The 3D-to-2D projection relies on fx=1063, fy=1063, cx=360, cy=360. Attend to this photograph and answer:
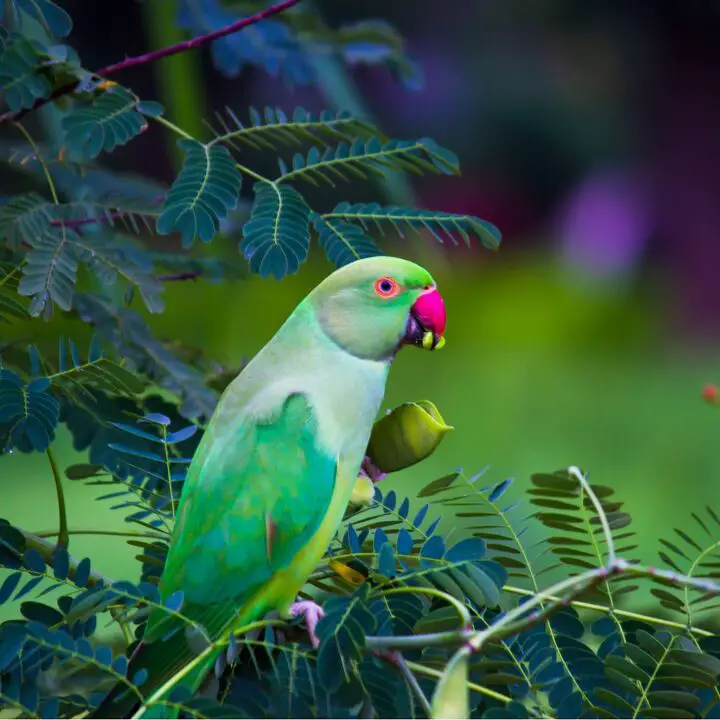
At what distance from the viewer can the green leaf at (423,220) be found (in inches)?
26.3

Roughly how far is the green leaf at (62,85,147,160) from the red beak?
22 cm

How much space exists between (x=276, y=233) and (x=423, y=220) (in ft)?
0.33

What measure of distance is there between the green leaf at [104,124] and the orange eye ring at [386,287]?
0.20 m

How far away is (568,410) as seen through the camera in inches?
112

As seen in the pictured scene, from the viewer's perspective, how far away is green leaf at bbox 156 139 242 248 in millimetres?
633

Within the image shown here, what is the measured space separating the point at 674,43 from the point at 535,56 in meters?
0.67

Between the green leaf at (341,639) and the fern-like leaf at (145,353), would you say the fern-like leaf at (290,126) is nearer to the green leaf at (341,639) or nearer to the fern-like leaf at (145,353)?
the fern-like leaf at (145,353)

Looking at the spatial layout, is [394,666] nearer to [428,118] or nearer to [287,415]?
[287,415]

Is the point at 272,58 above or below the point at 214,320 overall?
above

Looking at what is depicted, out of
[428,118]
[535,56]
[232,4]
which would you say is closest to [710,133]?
[535,56]

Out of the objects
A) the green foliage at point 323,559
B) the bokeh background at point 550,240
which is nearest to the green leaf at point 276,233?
the green foliage at point 323,559

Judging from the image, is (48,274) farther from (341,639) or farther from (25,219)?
(341,639)

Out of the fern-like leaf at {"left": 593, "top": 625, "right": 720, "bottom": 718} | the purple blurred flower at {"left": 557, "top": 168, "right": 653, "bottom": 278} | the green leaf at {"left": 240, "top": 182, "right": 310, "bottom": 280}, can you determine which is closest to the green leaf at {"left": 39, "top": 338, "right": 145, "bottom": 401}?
the green leaf at {"left": 240, "top": 182, "right": 310, "bottom": 280}

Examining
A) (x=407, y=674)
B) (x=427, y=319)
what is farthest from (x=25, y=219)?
(x=407, y=674)
